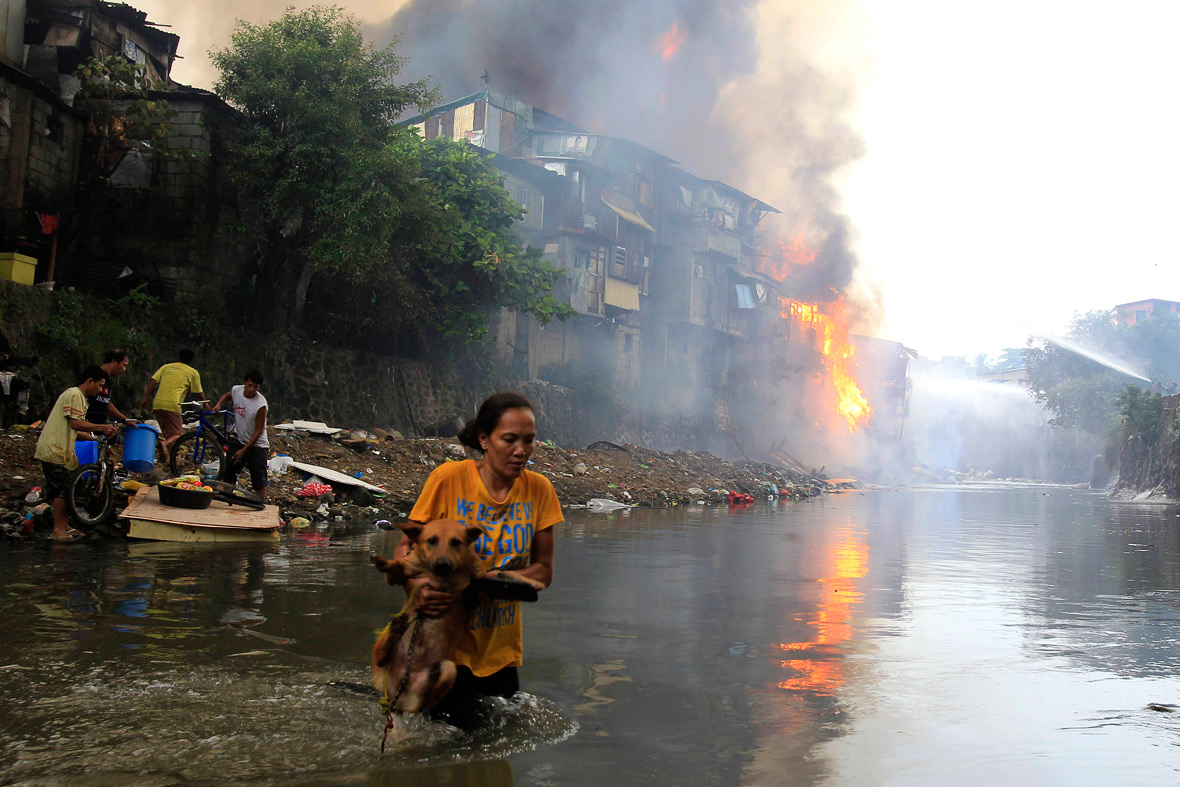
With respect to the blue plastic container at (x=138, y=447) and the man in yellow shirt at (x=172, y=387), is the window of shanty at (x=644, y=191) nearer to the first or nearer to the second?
the man in yellow shirt at (x=172, y=387)

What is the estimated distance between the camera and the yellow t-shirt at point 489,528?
3.49 metres

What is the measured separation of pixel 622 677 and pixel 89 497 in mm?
6964

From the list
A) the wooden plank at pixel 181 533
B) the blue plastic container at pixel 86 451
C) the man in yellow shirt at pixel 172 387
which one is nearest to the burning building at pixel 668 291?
the man in yellow shirt at pixel 172 387

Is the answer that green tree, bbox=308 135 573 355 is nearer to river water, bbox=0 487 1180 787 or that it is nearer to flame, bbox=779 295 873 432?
river water, bbox=0 487 1180 787

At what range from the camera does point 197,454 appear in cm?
1194

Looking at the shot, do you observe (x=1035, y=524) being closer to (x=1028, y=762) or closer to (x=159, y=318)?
(x=1028, y=762)

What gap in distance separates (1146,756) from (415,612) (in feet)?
9.53

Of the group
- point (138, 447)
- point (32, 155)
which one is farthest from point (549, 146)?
point (138, 447)

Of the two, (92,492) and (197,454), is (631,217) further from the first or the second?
(92,492)

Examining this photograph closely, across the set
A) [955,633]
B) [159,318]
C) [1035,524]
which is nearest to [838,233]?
[1035,524]

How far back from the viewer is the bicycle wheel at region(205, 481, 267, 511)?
10.1 m

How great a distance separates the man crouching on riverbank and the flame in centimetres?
4749

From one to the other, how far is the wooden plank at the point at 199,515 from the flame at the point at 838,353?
4620 centimetres

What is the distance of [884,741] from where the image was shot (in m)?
3.86
